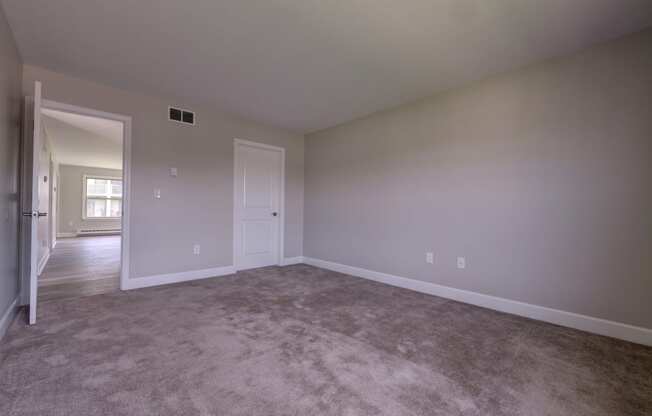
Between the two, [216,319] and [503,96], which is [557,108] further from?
[216,319]

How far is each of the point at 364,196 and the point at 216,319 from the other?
2581 millimetres

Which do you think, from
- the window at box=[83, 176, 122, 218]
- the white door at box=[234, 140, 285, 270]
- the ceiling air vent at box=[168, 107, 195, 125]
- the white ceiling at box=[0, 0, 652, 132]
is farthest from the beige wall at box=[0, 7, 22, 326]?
the window at box=[83, 176, 122, 218]

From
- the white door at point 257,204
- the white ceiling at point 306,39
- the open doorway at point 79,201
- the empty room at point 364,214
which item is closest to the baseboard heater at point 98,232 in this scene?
the open doorway at point 79,201

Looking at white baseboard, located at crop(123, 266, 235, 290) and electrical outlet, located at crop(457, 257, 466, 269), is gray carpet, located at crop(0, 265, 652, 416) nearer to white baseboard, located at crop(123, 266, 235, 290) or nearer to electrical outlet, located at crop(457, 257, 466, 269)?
electrical outlet, located at crop(457, 257, 466, 269)

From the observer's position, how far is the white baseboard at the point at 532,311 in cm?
228

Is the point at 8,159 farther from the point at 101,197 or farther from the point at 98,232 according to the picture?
the point at 101,197

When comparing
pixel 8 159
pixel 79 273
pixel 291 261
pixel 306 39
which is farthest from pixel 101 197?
pixel 306 39

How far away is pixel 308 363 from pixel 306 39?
2.47 metres

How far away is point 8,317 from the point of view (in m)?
2.42

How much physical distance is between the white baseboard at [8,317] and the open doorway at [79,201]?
489 millimetres

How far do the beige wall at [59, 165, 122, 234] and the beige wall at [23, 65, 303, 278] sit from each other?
8449mm

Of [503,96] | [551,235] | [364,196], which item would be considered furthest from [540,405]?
[364,196]

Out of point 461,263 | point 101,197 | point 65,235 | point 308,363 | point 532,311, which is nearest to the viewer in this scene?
point 308,363

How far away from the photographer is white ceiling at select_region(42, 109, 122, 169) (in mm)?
4637
